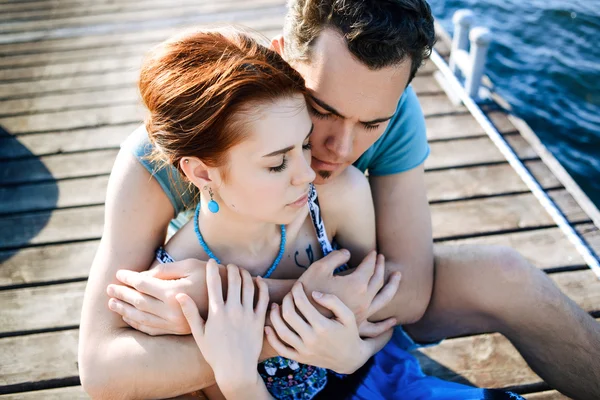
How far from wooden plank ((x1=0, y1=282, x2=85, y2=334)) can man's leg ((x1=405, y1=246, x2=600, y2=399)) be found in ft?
5.33

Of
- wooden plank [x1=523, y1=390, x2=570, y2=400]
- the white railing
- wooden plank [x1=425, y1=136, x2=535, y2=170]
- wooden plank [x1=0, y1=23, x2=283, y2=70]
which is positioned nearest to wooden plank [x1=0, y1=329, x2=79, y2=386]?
wooden plank [x1=523, y1=390, x2=570, y2=400]

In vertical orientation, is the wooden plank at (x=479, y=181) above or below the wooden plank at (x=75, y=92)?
above

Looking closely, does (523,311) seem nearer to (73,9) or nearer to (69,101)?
(69,101)

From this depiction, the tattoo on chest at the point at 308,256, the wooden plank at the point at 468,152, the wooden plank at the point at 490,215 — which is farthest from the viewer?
the wooden plank at the point at 468,152

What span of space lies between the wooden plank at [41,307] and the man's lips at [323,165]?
4.70 ft

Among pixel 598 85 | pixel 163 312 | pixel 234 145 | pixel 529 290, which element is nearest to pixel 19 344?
pixel 163 312

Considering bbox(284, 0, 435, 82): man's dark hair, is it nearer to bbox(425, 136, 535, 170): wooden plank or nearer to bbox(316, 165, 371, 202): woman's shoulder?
bbox(316, 165, 371, 202): woman's shoulder

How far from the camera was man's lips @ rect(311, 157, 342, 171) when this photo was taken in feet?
5.58

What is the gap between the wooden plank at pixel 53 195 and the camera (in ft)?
10.0

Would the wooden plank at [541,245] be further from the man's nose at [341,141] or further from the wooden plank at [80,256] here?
the man's nose at [341,141]

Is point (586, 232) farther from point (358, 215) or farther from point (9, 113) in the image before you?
point (9, 113)

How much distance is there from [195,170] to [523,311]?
123 centimetres

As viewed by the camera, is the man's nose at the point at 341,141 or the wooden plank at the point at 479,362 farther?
the wooden plank at the point at 479,362

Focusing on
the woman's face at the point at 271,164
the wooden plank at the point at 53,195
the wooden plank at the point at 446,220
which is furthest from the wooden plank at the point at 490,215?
the wooden plank at the point at 53,195
